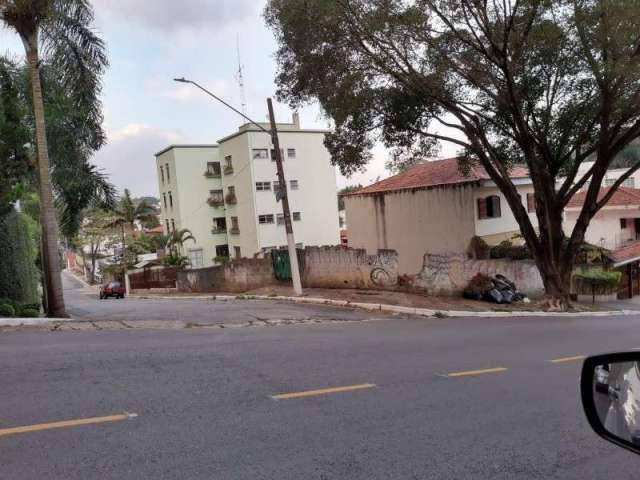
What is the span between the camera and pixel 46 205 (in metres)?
14.8

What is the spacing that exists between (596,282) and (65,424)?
2732 cm

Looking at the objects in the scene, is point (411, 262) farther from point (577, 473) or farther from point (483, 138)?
point (577, 473)

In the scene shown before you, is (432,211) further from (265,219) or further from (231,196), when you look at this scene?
(231,196)

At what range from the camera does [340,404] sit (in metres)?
6.57

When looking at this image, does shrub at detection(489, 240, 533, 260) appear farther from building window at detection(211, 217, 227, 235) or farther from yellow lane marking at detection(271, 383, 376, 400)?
building window at detection(211, 217, 227, 235)

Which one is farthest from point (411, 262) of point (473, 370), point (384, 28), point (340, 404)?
point (340, 404)

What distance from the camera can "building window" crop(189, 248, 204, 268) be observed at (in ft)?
162

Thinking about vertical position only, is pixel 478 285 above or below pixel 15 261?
below

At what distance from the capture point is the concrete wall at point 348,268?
21688 mm

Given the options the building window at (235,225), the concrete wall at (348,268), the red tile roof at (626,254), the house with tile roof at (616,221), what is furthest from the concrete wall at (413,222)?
the building window at (235,225)

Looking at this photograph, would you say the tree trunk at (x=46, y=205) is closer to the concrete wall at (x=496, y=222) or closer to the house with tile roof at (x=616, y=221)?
the concrete wall at (x=496, y=222)

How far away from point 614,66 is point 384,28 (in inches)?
231

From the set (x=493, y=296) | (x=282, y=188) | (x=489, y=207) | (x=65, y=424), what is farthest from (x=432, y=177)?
(x=65, y=424)

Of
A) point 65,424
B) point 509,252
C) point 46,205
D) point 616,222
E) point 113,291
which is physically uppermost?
point 46,205
